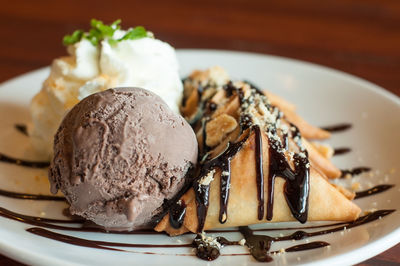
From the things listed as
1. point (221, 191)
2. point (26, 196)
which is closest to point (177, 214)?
point (221, 191)

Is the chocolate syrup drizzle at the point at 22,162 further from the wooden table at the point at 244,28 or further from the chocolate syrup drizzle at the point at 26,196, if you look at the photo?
the wooden table at the point at 244,28

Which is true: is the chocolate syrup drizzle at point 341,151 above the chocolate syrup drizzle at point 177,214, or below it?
above

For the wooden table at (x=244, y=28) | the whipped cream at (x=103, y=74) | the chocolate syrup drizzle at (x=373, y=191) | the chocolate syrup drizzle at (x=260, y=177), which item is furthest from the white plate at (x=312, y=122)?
the wooden table at (x=244, y=28)

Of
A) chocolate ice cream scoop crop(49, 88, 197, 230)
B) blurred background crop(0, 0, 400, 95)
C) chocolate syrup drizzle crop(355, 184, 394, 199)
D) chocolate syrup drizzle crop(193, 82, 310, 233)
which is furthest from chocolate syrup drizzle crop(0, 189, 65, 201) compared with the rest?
blurred background crop(0, 0, 400, 95)

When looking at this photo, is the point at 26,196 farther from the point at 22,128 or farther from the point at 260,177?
the point at 260,177

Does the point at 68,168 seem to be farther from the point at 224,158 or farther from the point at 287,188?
the point at 287,188

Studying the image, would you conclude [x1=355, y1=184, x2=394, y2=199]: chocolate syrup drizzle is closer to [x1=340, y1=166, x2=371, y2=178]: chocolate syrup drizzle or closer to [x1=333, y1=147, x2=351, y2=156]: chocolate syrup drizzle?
[x1=340, y1=166, x2=371, y2=178]: chocolate syrup drizzle

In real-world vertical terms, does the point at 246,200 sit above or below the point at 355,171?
below
